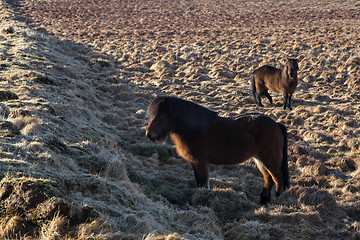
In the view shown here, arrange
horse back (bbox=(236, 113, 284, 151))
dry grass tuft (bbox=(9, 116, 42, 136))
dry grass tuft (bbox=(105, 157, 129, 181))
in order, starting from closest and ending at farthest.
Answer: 1. dry grass tuft (bbox=(105, 157, 129, 181))
2. dry grass tuft (bbox=(9, 116, 42, 136))
3. horse back (bbox=(236, 113, 284, 151))

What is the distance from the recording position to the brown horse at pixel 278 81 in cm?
1304

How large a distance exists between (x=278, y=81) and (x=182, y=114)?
9175mm

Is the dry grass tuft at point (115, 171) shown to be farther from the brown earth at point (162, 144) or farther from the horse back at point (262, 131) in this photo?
the horse back at point (262, 131)

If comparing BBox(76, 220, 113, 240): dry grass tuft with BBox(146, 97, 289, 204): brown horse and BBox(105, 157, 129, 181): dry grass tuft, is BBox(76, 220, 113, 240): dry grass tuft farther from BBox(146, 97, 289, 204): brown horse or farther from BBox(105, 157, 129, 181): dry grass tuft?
BBox(146, 97, 289, 204): brown horse

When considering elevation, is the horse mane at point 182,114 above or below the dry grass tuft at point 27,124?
above

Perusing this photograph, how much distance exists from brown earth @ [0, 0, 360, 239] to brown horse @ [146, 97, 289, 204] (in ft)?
2.01

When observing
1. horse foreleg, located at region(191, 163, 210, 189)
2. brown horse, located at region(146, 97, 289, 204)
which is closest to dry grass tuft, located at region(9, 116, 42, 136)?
brown horse, located at region(146, 97, 289, 204)

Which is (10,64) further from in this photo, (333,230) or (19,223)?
(333,230)

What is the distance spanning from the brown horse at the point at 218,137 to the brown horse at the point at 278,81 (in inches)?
303

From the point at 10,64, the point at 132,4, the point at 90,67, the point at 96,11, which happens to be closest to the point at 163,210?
the point at 10,64

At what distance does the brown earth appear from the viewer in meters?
3.57

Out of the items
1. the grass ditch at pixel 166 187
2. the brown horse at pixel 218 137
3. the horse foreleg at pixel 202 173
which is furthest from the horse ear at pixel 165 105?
the grass ditch at pixel 166 187

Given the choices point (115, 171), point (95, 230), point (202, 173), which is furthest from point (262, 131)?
point (95, 230)

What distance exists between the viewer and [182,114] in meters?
5.98
